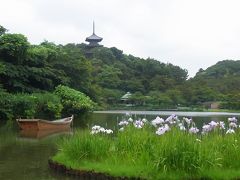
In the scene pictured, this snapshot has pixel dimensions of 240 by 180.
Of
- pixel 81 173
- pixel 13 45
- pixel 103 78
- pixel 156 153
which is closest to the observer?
pixel 156 153

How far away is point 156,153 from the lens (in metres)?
11.5

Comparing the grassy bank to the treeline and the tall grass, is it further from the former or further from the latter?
the treeline

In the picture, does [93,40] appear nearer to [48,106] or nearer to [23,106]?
[48,106]

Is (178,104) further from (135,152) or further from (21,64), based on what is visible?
(135,152)

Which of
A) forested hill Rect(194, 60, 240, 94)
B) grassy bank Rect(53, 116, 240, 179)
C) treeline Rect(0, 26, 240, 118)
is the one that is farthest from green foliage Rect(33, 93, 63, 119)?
forested hill Rect(194, 60, 240, 94)

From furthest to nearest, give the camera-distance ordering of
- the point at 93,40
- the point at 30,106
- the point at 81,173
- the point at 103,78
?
the point at 93,40
the point at 103,78
the point at 30,106
the point at 81,173

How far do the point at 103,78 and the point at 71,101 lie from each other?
41246 millimetres

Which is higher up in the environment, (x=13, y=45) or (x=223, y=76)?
(x=223, y=76)

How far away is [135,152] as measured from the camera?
12.4m

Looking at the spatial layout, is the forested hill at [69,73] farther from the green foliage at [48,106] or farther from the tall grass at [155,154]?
the tall grass at [155,154]

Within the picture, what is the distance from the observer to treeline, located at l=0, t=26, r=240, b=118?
41656 millimetres

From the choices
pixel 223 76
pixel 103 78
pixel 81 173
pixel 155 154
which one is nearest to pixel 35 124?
pixel 81 173

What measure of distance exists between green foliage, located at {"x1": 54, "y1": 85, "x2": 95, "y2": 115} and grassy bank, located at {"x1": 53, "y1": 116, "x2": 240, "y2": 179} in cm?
2969

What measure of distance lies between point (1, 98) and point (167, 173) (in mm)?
26418
